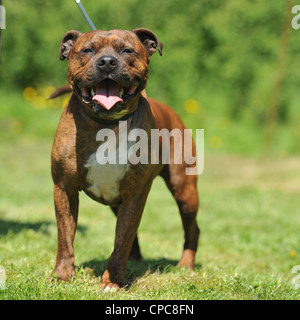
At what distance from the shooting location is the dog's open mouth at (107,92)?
3420mm

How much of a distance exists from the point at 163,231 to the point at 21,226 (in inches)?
77.1

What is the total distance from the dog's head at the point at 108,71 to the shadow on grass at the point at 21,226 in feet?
9.76

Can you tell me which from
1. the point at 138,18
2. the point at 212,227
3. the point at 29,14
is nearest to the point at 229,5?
the point at 138,18

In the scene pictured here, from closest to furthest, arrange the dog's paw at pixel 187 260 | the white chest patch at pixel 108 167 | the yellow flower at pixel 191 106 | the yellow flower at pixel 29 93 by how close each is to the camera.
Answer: the white chest patch at pixel 108 167
the dog's paw at pixel 187 260
the yellow flower at pixel 29 93
the yellow flower at pixel 191 106

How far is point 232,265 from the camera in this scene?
17.3ft

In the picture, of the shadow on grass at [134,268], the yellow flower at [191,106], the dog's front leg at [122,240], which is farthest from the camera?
the yellow flower at [191,106]

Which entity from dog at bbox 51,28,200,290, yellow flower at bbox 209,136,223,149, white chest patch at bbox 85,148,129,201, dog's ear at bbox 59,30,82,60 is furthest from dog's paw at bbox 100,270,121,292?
yellow flower at bbox 209,136,223,149

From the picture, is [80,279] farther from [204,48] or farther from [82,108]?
[204,48]

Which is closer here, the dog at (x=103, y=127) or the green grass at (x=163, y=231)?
the dog at (x=103, y=127)

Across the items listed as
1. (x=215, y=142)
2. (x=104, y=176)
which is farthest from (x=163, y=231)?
(x=215, y=142)

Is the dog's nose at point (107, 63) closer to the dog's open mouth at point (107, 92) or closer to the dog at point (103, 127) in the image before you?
the dog at point (103, 127)

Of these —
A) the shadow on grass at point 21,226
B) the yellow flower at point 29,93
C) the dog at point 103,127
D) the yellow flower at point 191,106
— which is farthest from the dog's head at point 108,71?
the yellow flower at point 191,106

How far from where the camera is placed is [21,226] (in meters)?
6.56

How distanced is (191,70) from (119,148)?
11.4 metres
